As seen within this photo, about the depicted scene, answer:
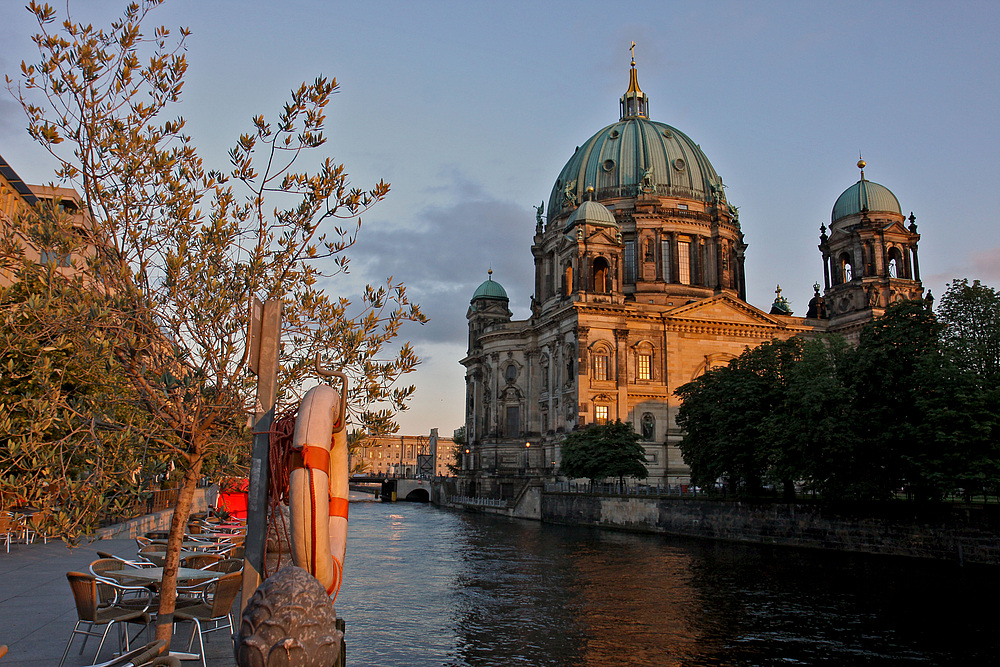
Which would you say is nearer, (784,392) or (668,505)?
(784,392)

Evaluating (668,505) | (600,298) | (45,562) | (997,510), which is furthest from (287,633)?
(600,298)

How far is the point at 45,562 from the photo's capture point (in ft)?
60.5

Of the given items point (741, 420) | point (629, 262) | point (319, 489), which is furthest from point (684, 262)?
point (319, 489)

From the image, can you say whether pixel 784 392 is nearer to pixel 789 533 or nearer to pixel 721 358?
pixel 789 533

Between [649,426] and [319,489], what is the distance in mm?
60094

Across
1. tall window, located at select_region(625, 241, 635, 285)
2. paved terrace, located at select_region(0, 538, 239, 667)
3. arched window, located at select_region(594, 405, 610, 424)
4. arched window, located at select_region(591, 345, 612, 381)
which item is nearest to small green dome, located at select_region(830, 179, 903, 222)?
tall window, located at select_region(625, 241, 635, 285)

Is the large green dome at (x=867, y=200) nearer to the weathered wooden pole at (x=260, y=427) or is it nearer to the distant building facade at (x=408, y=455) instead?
the weathered wooden pole at (x=260, y=427)

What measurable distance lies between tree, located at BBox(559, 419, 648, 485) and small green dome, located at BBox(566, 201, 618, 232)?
19599 mm

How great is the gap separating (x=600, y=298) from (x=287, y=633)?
199 ft

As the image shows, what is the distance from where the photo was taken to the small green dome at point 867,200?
2591 inches

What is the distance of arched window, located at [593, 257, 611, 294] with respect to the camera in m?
67.9

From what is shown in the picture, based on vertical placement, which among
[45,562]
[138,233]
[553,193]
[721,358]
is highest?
[553,193]

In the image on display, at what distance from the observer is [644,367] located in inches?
2630

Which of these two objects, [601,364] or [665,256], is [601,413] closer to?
[601,364]
